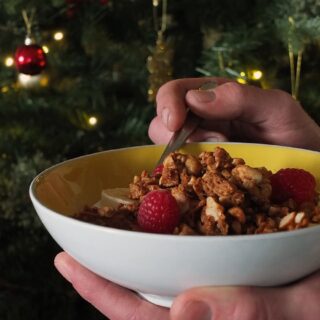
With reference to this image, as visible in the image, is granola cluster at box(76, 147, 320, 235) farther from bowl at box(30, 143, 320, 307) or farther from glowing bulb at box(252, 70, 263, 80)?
glowing bulb at box(252, 70, 263, 80)

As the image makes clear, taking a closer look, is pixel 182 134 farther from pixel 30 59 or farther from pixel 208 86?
pixel 30 59

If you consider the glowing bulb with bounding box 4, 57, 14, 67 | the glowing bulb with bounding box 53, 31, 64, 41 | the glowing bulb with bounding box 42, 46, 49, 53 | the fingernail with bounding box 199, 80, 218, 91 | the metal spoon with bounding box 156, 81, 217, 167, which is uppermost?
the glowing bulb with bounding box 53, 31, 64, 41

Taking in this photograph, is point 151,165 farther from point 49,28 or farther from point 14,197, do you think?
point 49,28

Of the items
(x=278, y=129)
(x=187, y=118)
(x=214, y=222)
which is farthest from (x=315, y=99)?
(x=214, y=222)

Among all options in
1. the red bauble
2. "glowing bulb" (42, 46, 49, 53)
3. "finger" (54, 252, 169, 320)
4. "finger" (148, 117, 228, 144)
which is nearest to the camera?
"finger" (54, 252, 169, 320)

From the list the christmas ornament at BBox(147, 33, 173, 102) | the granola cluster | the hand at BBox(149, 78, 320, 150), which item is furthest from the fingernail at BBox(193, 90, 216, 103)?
the christmas ornament at BBox(147, 33, 173, 102)

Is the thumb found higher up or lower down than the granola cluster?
lower down

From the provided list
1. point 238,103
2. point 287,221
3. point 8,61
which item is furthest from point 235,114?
point 8,61
